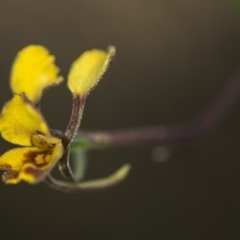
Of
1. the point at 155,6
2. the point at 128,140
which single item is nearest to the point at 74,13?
the point at 155,6

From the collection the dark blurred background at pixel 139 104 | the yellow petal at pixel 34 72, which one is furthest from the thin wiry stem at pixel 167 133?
the dark blurred background at pixel 139 104

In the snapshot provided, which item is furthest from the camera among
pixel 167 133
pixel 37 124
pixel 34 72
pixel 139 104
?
pixel 139 104

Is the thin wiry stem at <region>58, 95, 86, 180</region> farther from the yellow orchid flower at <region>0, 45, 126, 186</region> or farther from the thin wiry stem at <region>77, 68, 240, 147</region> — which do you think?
the thin wiry stem at <region>77, 68, 240, 147</region>

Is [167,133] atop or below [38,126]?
below

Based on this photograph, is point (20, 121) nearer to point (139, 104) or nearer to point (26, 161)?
point (26, 161)

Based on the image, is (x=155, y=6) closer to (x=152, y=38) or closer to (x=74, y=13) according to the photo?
(x=152, y=38)

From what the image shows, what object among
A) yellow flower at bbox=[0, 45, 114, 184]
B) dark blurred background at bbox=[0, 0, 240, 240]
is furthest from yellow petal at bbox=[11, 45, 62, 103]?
dark blurred background at bbox=[0, 0, 240, 240]

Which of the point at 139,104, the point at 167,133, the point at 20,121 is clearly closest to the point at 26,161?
the point at 20,121
